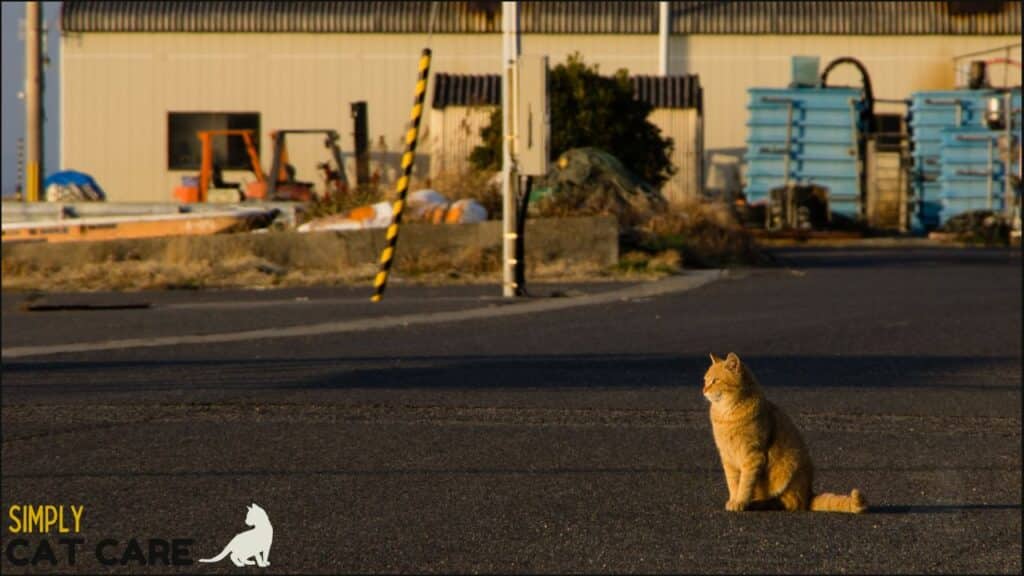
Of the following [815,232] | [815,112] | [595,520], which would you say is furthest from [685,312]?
[815,112]

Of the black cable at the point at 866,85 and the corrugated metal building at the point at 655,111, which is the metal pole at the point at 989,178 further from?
the corrugated metal building at the point at 655,111

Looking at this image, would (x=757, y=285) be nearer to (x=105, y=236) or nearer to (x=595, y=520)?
(x=105, y=236)

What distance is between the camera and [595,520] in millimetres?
6695

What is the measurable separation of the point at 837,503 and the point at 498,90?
34.0 m

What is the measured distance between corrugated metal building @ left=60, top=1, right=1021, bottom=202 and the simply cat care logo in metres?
38.9

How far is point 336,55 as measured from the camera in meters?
45.5

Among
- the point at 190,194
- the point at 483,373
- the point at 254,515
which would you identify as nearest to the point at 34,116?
the point at 190,194

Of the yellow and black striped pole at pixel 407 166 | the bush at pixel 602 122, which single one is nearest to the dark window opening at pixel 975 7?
the bush at pixel 602 122

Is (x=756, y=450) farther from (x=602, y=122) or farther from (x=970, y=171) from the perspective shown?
(x=970, y=171)

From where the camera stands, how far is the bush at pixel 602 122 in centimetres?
3541

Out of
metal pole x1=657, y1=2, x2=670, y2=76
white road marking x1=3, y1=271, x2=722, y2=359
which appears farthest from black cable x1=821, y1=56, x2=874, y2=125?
white road marking x1=3, y1=271, x2=722, y2=359

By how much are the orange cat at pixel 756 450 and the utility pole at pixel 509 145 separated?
439 inches

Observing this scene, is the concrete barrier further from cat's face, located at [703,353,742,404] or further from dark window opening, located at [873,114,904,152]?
dark window opening, located at [873,114,904,152]

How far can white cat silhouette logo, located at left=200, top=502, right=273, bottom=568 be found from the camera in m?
5.92
